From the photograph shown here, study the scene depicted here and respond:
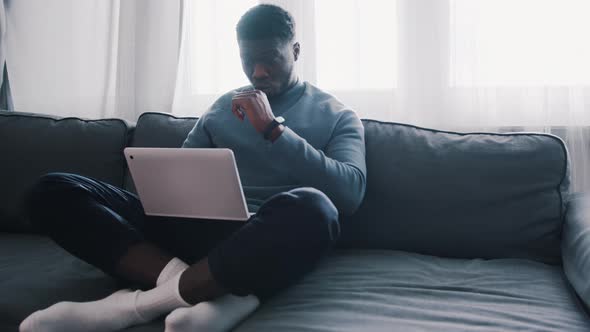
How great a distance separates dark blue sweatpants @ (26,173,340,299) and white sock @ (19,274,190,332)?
10 cm

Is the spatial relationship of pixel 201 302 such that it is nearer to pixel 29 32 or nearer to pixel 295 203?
pixel 295 203

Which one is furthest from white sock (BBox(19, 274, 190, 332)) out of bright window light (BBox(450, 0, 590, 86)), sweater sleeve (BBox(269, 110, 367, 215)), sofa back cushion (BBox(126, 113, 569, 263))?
bright window light (BBox(450, 0, 590, 86))

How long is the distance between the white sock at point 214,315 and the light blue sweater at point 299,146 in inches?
13.2

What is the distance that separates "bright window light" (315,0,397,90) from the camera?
1729 mm

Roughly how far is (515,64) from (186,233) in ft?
3.63

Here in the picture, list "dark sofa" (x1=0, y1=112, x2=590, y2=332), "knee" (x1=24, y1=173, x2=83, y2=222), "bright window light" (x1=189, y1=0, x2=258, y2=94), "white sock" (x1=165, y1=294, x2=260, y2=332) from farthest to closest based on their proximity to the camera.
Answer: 1. "bright window light" (x1=189, y1=0, x2=258, y2=94)
2. "knee" (x1=24, y1=173, x2=83, y2=222)
3. "dark sofa" (x1=0, y1=112, x2=590, y2=332)
4. "white sock" (x1=165, y1=294, x2=260, y2=332)

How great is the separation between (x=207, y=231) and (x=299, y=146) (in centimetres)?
27

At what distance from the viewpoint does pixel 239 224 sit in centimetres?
109

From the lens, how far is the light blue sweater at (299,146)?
3.82 feet

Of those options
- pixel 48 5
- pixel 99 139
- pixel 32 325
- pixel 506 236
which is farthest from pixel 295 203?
pixel 48 5

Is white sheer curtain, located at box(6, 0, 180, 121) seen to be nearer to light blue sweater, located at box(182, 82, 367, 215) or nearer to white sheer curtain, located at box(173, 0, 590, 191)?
white sheer curtain, located at box(173, 0, 590, 191)

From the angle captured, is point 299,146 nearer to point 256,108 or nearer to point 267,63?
point 256,108

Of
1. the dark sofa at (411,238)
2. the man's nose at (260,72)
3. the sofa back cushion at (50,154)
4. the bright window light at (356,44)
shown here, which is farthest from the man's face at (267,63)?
the sofa back cushion at (50,154)

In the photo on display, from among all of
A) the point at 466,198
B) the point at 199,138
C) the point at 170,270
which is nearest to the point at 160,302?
the point at 170,270
